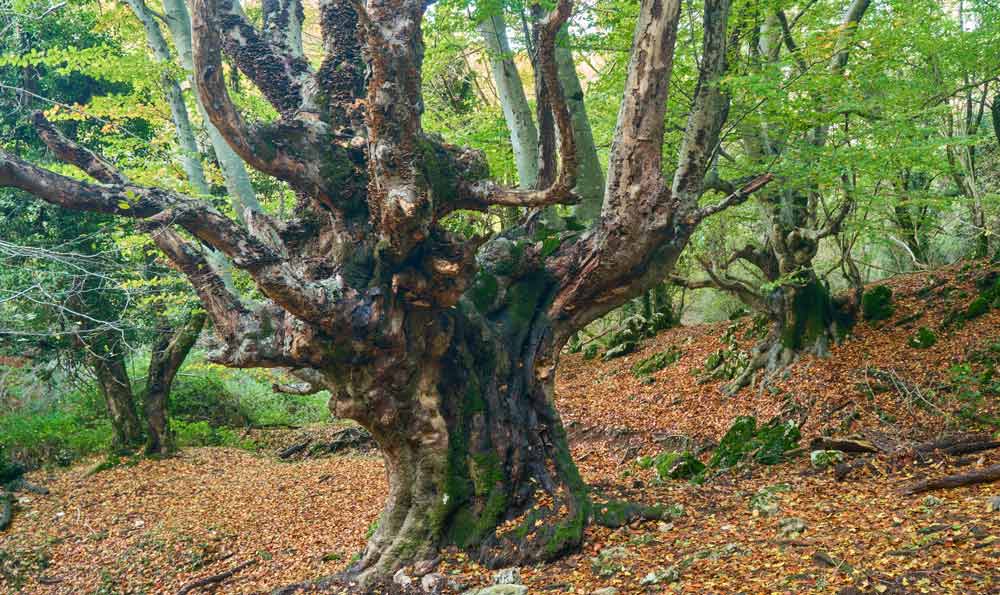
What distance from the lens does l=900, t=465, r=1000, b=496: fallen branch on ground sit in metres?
4.23

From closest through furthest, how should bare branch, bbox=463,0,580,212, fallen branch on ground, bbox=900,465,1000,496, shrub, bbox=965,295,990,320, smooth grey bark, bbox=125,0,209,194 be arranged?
bare branch, bbox=463,0,580,212
fallen branch on ground, bbox=900,465,1000,496
shrub, bbox=965,295,990,320
smooth grey bark, bbox=125,0,209,194

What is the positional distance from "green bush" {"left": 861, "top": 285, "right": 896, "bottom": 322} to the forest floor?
18 centimetres

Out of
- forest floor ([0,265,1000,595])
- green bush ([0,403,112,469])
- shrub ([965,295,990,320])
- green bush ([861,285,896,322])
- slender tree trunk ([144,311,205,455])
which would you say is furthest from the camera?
Result: slender tree trunk ([144,311,205,455])

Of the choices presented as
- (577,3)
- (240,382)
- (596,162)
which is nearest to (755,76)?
(596,162)

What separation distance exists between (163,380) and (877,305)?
37.2ft

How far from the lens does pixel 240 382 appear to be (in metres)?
15.9

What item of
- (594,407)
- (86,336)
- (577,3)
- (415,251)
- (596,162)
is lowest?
(594,407)

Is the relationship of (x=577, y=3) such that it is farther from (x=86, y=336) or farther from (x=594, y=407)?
(x=86, y=336)

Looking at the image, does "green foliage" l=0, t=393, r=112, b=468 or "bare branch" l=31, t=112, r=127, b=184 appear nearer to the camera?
"bare branch" l=31, t=112, r=127, b=184

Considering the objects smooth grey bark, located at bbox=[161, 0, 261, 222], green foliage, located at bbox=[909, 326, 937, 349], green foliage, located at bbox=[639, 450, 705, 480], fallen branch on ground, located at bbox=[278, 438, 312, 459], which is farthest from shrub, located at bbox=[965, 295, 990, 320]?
fallen branch on ground, located at bbox=[278, 438, 312, 459]

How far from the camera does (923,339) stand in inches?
311

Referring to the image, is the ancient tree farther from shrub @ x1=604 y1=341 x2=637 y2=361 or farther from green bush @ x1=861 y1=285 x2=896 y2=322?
shrub @ x1=604 y1=341 x2=637 y2=361

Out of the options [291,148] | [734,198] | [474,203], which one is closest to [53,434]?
[291,148]

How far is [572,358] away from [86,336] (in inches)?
371
